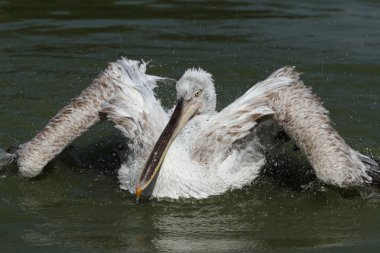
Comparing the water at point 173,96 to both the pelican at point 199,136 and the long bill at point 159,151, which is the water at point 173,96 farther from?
the long bill at point 159,151

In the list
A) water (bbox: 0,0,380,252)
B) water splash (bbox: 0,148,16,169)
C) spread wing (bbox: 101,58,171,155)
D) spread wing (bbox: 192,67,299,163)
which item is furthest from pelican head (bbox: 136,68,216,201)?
water splash (bbox: 0,148,16,169)

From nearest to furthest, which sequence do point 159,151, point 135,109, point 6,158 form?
point 159,151
point 135,109
point 6,158

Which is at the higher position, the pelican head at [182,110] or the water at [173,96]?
the pelican head at [182,110]

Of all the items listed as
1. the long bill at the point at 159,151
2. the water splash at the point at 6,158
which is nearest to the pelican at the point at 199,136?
the long bill at the point at 159,151

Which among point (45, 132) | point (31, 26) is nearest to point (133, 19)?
point (31, 26)

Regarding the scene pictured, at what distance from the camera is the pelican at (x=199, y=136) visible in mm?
7453

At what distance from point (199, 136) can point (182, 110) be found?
11.7 inches

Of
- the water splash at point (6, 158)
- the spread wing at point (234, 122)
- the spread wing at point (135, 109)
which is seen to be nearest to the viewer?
the spread wing at point (234, 122)

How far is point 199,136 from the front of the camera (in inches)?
309

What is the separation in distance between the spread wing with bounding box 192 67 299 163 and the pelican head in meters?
0.18

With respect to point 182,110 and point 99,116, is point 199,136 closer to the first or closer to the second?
point 182,110

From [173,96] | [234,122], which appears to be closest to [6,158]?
[234,122]

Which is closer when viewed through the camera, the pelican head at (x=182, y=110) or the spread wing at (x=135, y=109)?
the pelican head at (x=182, y=110)

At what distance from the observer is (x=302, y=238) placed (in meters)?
6.94
